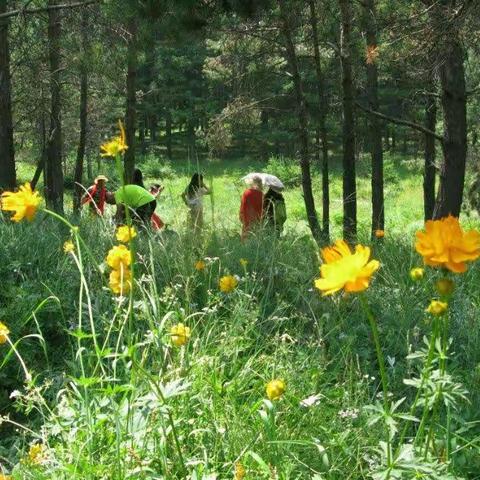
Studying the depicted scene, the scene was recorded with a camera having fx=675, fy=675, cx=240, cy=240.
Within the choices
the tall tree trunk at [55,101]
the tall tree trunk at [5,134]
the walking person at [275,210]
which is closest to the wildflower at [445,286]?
the walking person at [275,210]

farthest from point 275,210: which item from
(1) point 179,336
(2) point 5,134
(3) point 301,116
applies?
(3) point 301,116

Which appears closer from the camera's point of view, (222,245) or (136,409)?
(136,409)

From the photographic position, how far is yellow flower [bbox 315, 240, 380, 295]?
130 centimetres

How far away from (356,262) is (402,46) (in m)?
6.58

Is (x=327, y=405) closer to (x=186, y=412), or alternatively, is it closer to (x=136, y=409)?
(x=186, y=412)

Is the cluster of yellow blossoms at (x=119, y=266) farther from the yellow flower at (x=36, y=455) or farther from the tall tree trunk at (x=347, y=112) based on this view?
the tall tree trunk at (x=347, y=112)

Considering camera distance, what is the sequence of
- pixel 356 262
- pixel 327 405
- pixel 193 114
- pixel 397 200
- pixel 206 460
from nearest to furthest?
pixel 356 262, pixel 206 460, pixel 327 405, pixel 397 200, pixel 193 114

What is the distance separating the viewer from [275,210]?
654 centimetres

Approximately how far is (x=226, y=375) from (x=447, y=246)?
4.44 ft

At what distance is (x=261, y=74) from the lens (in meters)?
14.4

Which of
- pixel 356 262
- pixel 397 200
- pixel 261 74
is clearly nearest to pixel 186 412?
pixel 356 262

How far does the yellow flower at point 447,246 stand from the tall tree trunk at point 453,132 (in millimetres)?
6460

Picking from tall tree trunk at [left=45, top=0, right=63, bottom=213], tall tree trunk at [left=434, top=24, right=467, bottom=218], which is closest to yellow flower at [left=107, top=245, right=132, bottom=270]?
tall tree trunk at [left=434, top=24, right=467, bottom=218]

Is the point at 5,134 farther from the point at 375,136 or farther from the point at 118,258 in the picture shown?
the point at 118,258
